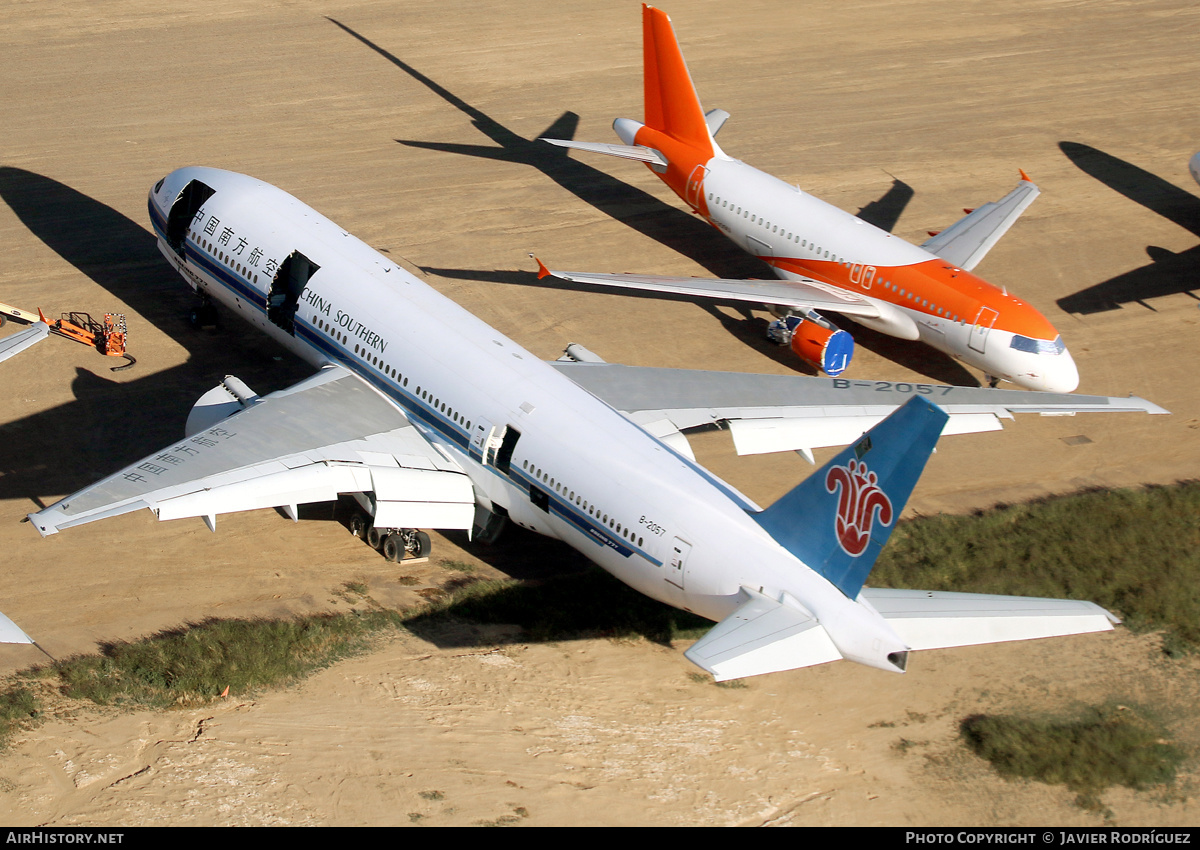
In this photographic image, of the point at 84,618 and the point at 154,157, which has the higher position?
the point at 154,157

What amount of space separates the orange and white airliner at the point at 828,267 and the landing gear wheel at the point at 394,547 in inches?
456

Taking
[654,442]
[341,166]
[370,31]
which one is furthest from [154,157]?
[654,442]

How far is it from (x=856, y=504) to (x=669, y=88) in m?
26.5

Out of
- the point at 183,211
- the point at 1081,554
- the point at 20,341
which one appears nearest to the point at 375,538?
the point at 20,341

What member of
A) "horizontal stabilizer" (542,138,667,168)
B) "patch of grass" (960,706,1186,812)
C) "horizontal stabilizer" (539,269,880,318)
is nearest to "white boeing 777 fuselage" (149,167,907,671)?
"patch of grass" (960,706,1186,812)

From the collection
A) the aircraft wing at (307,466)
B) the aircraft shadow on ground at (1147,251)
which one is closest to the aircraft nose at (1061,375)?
the aircraft shadow on ground at (1147,251)

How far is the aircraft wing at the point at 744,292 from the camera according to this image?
1476 inches

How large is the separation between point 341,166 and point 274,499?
2580 centimetres

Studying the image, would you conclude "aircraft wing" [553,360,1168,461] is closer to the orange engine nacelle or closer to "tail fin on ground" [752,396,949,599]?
"tail fin on ground" [752,396,949,599]

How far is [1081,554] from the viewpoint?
29.7 metres

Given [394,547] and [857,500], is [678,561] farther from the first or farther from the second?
[394,547]

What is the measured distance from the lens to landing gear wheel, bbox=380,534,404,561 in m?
28.8
